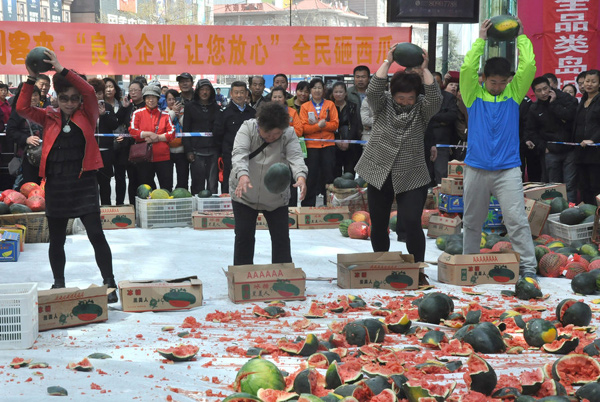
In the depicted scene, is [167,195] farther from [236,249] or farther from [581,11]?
[581,11]

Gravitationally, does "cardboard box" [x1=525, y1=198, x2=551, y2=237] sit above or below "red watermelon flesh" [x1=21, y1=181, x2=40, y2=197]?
below

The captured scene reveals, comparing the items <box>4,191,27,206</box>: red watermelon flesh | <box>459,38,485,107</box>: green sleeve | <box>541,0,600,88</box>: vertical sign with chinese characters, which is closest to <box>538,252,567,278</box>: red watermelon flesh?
<box>459,38,485,107</box>: green sleeve

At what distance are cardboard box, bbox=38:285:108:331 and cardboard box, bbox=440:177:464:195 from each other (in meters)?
5.54

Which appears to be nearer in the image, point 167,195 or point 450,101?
point 167,195

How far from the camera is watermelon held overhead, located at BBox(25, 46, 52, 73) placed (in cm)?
Answer: 628

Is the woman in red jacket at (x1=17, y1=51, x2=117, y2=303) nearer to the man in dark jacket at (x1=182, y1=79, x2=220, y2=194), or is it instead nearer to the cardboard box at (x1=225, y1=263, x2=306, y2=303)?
the cardboard box at (x1=225, y1=263, x2=306, y2=303)

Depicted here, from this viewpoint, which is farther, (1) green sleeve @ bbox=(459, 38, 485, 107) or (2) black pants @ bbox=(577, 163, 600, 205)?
(2) black pants @ bbox=(577, 163, 600, 205)

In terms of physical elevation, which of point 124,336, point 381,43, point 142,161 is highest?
point 381,43

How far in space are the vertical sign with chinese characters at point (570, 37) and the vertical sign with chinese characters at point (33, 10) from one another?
47.0m

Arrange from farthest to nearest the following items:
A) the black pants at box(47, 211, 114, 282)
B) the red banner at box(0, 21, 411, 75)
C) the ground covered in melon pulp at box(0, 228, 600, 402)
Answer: the red banner at box(0, 21, 411, 75), the black pants at box(47, 211, 114, 282), the ground covered in melon pulp at box(0, 228, 600, 402)

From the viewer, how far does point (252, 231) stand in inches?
279

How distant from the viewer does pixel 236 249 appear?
7.19 m

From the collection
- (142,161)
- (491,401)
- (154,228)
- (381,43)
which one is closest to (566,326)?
(491,401)

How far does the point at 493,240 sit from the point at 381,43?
6.81 metres
